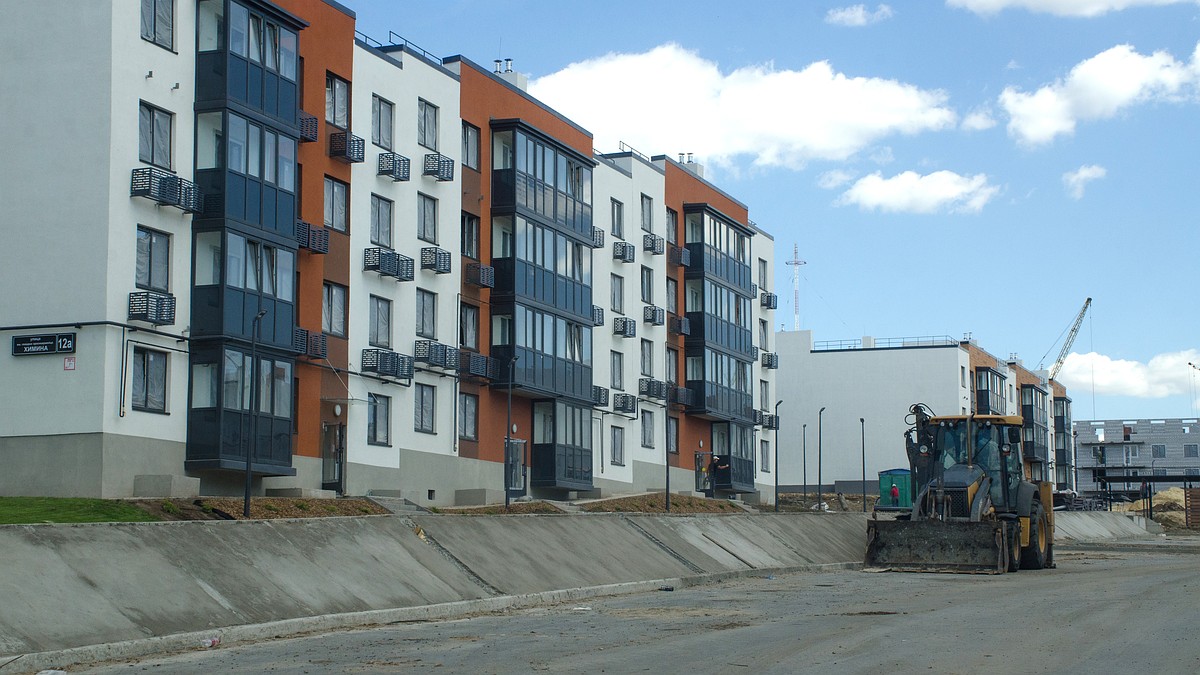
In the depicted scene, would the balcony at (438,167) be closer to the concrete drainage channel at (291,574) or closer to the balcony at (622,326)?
the balcony at (622,326)

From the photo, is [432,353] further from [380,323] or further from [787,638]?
[787,638]

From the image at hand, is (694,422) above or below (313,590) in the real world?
above

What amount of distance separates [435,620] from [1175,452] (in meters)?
159

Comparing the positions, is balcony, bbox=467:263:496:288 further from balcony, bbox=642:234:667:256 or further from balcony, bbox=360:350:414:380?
balcony, bbox=642:234:667:256

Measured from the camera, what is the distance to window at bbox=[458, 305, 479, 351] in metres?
47.2

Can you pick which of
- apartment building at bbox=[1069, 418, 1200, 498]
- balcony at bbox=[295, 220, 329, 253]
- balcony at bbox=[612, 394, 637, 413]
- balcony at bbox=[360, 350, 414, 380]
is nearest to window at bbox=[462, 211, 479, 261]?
balcony at bbox=[360, 350, 414, 380]

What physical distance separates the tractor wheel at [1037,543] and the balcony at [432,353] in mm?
18944

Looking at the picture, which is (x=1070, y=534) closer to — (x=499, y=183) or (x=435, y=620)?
(x=499, y=183)

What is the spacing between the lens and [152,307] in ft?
108

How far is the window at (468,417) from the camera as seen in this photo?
152 feet

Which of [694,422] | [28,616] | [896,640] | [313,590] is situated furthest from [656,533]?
[694,422]

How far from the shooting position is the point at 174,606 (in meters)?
17.8

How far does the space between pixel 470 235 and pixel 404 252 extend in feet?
16.0

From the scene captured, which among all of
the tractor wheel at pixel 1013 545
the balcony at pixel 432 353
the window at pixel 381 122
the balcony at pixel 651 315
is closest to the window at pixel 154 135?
the window at pixel 381 122
